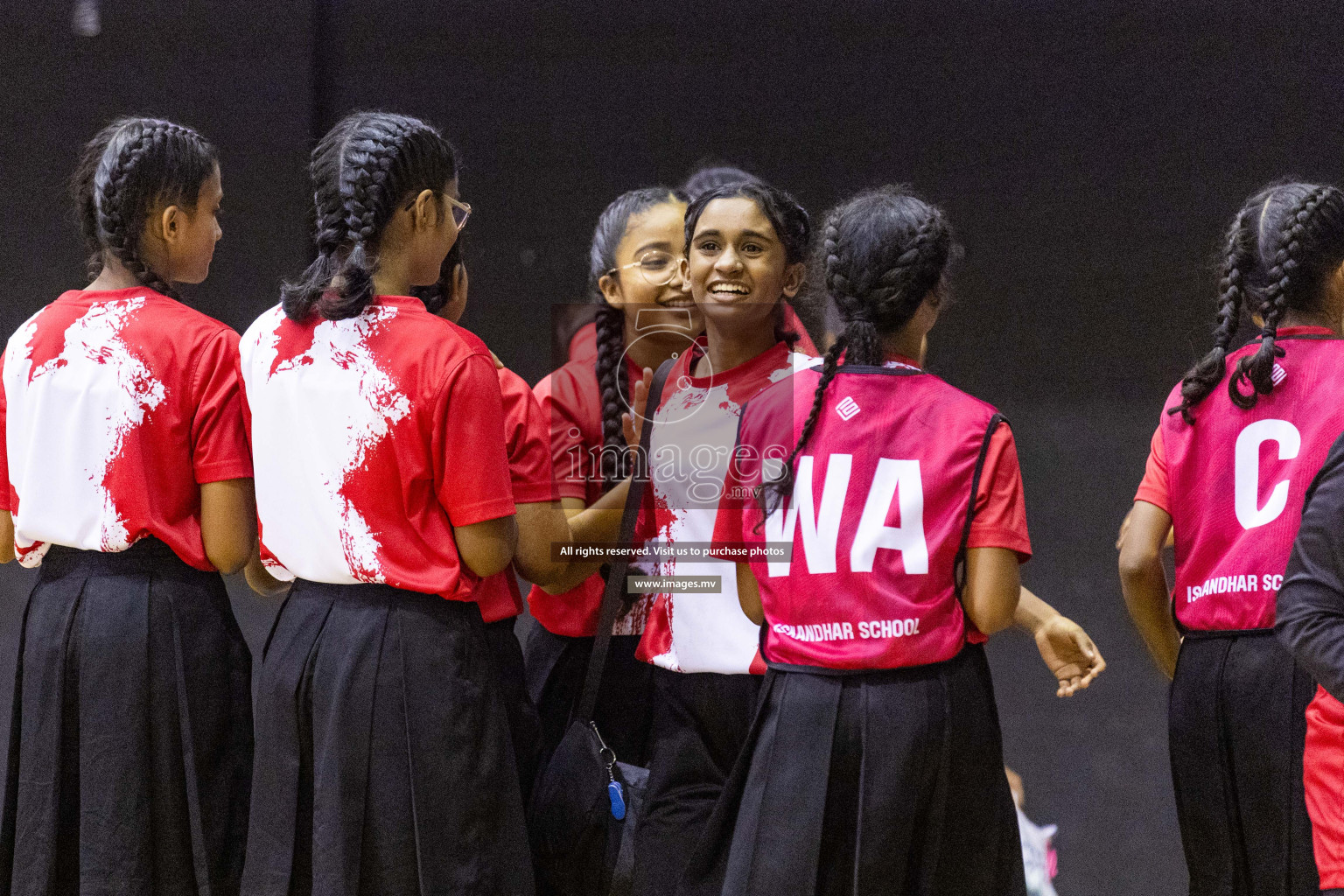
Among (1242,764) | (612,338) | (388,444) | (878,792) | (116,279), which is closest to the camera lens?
(878,792)

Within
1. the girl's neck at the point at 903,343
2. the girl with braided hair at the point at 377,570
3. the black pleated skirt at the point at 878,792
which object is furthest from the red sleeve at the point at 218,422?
the girl's neck at the point at 903,343

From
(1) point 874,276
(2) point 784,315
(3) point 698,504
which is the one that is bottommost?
(3) point 698,504

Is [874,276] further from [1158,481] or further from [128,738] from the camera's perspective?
[128,738]

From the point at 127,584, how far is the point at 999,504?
1562 mm

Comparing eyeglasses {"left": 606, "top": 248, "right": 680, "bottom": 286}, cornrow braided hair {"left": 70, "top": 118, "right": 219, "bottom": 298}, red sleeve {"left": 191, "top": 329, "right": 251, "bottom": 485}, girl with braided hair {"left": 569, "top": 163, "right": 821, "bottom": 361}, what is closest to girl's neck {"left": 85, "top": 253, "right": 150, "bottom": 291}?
cornrow braided hair {"left": 70, "top": 118, "right": 219, "bottom": 298}

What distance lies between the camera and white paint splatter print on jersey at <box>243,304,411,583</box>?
6.34 feet

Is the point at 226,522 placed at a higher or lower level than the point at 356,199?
lower

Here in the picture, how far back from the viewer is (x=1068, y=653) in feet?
6.32

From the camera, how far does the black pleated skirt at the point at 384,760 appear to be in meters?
1.94

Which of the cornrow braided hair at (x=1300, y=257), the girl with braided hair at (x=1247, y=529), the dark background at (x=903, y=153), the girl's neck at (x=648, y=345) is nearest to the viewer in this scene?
the girl with braided hair at (x=1247, y=529)

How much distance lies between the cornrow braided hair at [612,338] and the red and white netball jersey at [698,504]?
0.48 ft

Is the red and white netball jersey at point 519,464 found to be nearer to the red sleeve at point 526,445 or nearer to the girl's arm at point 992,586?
the red sleeve at point 526,445

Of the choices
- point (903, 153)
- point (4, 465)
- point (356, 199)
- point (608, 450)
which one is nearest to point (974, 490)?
point (608, 450)

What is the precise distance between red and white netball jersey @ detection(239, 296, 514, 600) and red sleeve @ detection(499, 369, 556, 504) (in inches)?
4.9
